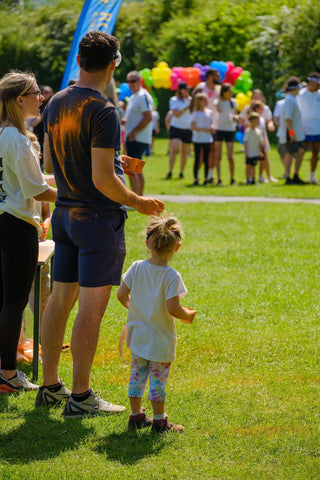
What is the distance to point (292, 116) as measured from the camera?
1569cm

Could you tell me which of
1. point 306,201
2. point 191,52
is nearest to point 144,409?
point 306,201

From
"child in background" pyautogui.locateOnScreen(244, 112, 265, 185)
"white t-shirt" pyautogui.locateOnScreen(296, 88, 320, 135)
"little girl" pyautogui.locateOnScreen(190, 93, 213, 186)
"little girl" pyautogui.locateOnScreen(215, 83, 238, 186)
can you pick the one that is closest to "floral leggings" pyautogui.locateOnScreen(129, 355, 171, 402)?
"little girl" pyautogui.locateOnScreen(190, 93, 213, 186)

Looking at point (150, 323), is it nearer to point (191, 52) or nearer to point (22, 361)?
point (22, 361)

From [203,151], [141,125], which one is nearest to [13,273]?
[141,125]

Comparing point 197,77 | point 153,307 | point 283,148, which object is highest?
point 197,77

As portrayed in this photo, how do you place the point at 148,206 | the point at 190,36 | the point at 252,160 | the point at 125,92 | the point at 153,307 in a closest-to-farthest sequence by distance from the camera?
1. the point at 153,307
2. the point at 148,206
3. the point at 252,160
4. the point at 125,92
5. the point at 190,36

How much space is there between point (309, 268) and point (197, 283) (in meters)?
1.40

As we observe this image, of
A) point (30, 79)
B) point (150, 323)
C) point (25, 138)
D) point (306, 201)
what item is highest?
point (30, 79)

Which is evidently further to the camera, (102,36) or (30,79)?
(30,79)

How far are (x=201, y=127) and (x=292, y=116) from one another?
1918mm

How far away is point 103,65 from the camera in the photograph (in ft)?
14.1

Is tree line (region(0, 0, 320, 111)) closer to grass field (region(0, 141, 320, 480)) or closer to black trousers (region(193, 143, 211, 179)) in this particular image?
black trousers (region(193, 143, 211, 179))

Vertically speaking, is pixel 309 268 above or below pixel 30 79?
below

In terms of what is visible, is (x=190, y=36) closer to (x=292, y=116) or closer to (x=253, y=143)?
(x=253, y=143)
